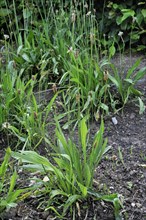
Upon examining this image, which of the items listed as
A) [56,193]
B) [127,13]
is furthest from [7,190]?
[127,13]

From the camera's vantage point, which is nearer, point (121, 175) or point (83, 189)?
point (83, 189)

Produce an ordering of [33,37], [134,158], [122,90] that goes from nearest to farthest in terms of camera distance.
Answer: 1. [134,158]
2. [122,90]
3. [33,37]

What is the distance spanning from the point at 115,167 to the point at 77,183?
49 cm

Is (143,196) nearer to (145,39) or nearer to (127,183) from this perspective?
(127,183)

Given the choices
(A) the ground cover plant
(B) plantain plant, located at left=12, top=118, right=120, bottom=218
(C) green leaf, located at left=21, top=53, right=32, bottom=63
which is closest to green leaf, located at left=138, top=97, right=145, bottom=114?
(A) the ground cover plant

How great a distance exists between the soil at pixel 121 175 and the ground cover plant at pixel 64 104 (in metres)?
0.03

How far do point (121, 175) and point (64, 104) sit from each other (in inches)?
39.3

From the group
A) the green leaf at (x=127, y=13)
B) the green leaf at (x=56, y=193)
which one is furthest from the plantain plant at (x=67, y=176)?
the green leaf at (x=127, y=13)

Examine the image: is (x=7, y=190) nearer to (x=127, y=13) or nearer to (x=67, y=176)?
(x=67, y=176)

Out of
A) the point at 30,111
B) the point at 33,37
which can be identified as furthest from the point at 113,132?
the point at 33,37

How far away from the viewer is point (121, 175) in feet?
10.9

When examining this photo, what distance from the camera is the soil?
9.86ft

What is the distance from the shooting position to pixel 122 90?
4074 mm

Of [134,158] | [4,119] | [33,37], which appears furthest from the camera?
[33,37]
